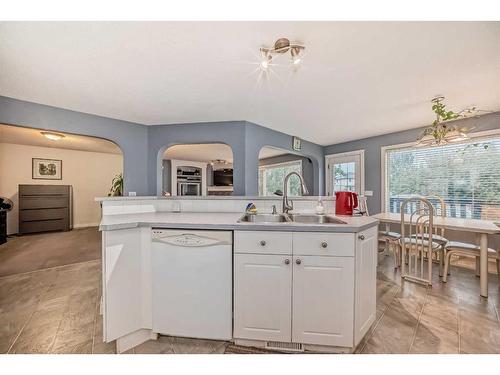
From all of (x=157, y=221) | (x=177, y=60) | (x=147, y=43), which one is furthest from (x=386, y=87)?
(x=157, y=221)

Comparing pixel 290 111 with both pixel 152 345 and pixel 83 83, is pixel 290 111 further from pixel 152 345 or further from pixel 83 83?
pixel 152 345

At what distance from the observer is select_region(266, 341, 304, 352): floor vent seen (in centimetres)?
142

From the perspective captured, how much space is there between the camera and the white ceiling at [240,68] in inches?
53.5

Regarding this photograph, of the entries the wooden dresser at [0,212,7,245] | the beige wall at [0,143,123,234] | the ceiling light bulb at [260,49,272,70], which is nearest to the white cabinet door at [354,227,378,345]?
the ceiling light bulb at [260,49,272,70]

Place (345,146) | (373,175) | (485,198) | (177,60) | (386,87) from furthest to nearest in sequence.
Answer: (345,146) → (373,175) → (485,198) → (386,87) → (177,60)

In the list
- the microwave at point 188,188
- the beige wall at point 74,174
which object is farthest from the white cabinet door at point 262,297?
the beige wall at point 74,174

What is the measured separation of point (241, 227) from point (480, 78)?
103 inches

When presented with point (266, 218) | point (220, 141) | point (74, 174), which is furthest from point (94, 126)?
point (74, 174)

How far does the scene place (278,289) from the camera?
1405 millimetres

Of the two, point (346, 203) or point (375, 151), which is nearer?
point (346, 203)

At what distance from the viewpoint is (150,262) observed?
60.2 inches

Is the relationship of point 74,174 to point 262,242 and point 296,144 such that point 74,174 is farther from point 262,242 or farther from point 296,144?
point 262,242

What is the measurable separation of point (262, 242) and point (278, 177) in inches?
213

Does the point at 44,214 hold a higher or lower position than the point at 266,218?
lower
